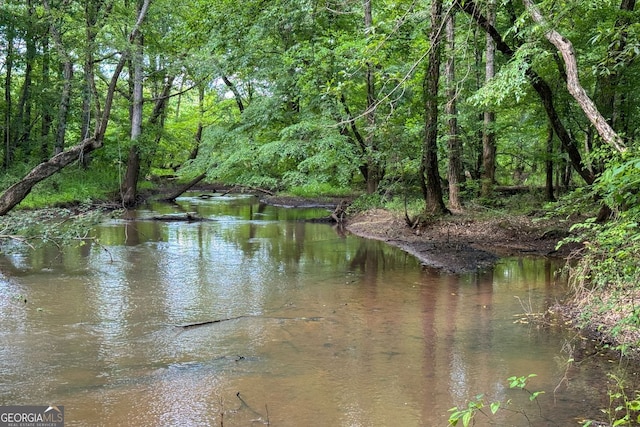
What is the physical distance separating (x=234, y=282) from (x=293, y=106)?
442 inches

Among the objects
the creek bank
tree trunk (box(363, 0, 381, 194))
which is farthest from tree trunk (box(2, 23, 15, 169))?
the creek bank

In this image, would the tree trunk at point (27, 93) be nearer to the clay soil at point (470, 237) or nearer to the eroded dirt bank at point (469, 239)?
the clay soil at point (470, 237)

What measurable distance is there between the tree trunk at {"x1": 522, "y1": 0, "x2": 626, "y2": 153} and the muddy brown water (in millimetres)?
2402

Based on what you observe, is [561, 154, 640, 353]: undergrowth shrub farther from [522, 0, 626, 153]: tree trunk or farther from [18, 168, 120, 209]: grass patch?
[18, 168, 120, 209]: grass patch

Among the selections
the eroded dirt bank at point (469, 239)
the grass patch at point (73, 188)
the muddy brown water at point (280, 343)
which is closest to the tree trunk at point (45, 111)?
the grass patch at point (73, 188)

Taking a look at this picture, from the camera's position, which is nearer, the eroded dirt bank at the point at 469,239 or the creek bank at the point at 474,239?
the creek bank at the point at 474,239

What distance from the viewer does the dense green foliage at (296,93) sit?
11688 millimetres

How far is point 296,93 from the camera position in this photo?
17766 millimetres

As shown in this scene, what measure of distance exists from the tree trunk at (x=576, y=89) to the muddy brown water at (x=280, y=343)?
2.40m

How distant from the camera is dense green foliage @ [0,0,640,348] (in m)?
11.7

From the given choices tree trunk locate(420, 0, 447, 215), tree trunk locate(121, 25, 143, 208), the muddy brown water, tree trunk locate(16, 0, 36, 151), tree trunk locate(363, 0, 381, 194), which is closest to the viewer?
the muddy brown water

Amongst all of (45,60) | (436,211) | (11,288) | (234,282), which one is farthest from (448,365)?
(45,60)

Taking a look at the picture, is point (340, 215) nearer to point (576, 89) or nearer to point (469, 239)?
point (469, 239)

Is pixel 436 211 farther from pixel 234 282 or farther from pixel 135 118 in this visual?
pixel 135 118
